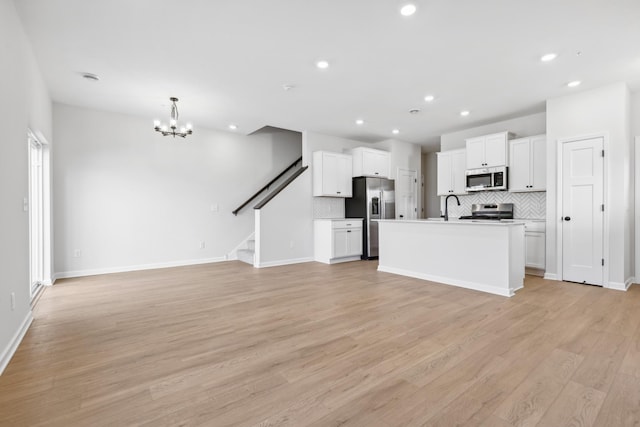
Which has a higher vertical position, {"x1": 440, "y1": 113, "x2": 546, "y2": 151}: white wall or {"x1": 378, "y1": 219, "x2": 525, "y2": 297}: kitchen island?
{"x1": 440, "y1": 113, "x2": 546, "y2": 151}: white wall

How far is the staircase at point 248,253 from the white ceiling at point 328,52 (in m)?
2.88

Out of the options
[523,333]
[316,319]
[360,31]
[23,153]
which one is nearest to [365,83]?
[360,31]

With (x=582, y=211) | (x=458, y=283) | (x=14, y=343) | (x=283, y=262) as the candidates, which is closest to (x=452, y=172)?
(x=582, y=211)

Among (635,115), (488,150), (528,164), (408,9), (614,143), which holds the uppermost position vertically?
(408,9)

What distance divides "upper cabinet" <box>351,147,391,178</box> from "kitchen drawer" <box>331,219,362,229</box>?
3.61ft

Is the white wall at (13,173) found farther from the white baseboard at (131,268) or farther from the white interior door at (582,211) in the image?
the white interior door at (582,211)

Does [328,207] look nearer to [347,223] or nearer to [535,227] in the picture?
[347,223]

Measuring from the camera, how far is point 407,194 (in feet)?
25.1

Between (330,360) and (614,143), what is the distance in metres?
4.85

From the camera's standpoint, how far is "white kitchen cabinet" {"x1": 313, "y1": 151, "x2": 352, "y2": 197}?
650 centimetres

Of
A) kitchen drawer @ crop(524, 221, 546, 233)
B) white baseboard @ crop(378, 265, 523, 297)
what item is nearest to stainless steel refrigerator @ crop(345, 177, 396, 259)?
white baseboard @ crop(378, 265, 523, 297)

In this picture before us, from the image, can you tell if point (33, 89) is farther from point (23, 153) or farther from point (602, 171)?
point (602, 171)

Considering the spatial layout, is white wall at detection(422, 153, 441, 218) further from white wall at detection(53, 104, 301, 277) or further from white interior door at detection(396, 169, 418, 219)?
white wall at detection(53, 104, 301, 277)

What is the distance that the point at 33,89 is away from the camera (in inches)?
133
